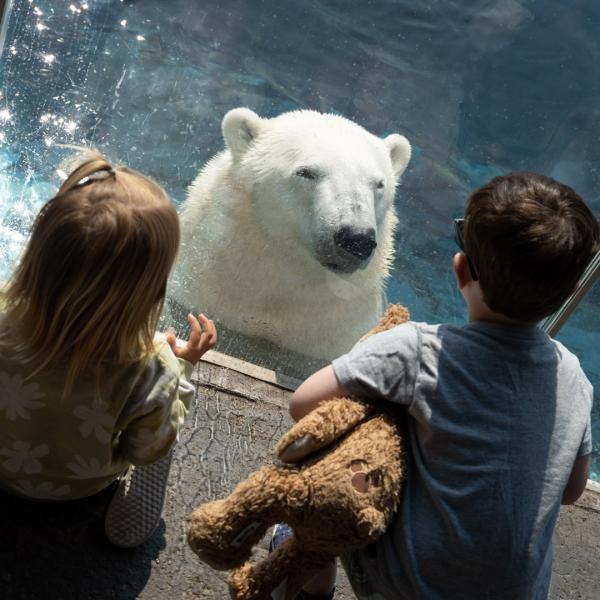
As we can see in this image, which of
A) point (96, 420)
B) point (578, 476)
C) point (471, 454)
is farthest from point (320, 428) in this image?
point (578, 476)

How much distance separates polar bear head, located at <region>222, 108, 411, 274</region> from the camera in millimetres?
2104

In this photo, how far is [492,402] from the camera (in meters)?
1.10

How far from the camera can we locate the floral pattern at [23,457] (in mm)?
1180

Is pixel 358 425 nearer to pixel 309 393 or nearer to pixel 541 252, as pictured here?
pixel 309 393

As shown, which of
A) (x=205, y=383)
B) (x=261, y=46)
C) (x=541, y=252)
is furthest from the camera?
(x=261, y=46)

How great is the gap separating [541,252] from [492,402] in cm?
22

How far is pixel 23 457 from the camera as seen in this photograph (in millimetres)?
1193

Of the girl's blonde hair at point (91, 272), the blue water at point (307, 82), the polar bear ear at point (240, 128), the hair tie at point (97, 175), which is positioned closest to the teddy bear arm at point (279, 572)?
the girl's blonde hair at point (91, 272)

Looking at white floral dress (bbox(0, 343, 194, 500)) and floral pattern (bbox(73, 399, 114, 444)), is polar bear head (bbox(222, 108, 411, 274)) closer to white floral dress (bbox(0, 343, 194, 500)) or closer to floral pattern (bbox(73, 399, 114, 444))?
white floral dress (bbox(0, 343, 194, 500))

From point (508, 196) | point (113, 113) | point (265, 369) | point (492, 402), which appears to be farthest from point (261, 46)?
point (492, 402)

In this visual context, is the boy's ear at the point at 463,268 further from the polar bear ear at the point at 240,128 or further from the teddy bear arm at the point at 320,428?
the polar bear ear at the point at 240,128

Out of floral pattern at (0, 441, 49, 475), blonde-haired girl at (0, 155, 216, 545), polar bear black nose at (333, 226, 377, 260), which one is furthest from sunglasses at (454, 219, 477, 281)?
polar bear black nose at (333, 226, 377, 260)

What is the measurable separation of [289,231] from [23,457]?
120 cm

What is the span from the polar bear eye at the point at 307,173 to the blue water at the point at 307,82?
197 millimetres
